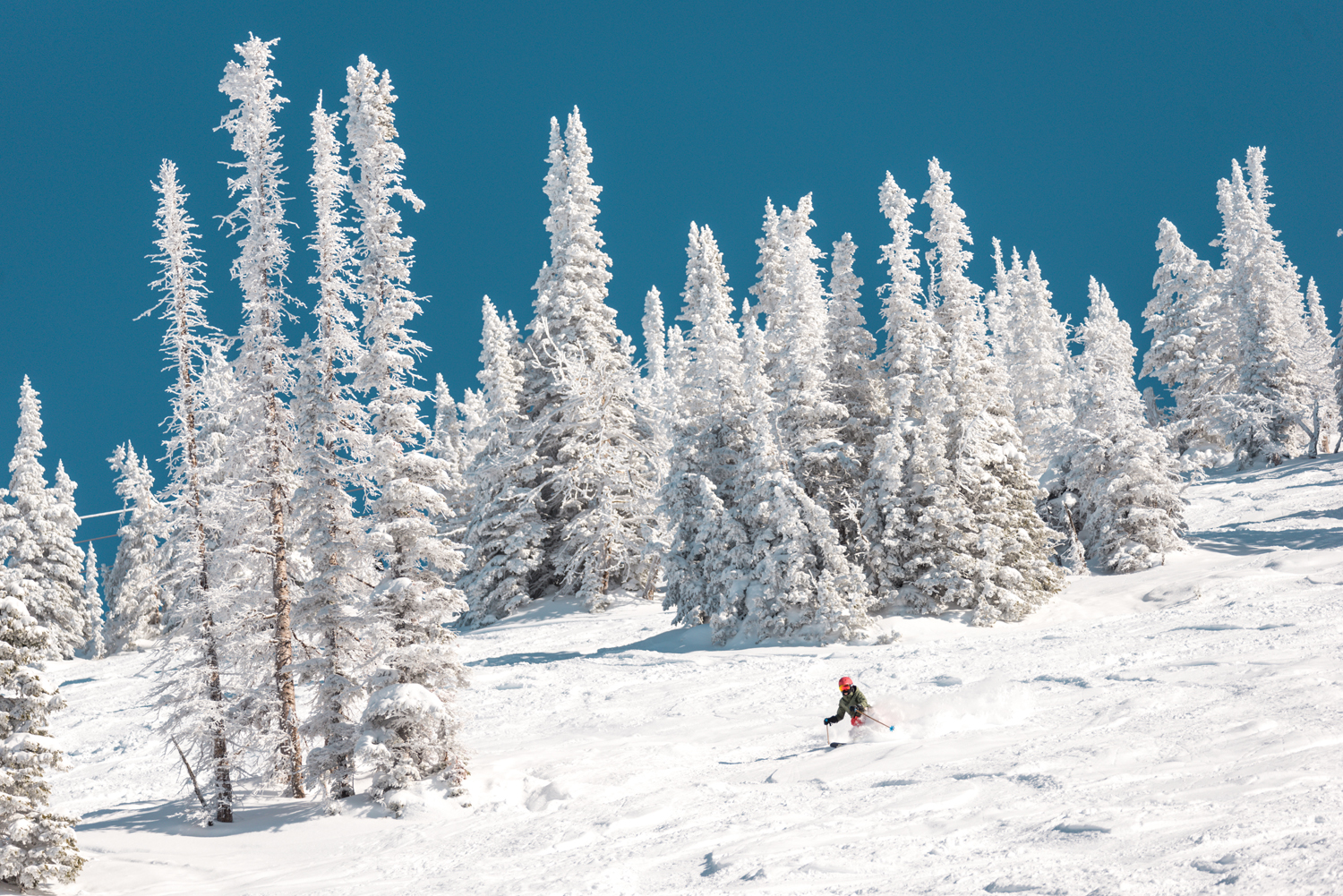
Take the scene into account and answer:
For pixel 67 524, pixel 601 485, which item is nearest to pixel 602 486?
pixel 601 485

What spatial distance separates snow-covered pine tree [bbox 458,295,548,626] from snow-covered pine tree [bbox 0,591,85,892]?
25493mm

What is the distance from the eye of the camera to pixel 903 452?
91.9 feet

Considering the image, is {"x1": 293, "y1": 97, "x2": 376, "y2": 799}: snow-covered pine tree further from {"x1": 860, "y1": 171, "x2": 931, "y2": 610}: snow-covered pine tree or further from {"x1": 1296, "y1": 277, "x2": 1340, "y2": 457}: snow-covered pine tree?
{"x1": 1296, "y1": 277, "x2": 1340, "y2": 457}: snow-covered pine tree

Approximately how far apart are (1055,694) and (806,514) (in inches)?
499

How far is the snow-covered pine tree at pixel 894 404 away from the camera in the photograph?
28.3 m

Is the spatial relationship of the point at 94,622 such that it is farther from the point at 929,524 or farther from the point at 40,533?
the point at 929,524

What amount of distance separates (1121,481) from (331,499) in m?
25.6

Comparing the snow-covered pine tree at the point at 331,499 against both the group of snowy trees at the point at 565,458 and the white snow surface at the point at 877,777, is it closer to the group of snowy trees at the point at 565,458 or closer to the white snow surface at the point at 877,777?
the group of snowy trees at the point at 565,458

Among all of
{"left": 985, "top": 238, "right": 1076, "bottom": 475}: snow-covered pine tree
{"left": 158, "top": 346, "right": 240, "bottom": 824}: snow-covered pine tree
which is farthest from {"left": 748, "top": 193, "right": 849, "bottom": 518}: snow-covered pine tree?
{"left": 158, "top": 346, "right": 240, "bottom": 824}: snow-covered pine tree

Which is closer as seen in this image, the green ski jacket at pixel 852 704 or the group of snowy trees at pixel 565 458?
the green ski jacket at pixel 852 704

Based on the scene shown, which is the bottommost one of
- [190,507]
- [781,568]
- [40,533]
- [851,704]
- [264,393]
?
[851,704]

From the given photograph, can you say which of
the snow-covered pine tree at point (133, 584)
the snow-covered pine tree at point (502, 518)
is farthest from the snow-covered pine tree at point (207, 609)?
the snow-covered pine tree at point (133, 584)

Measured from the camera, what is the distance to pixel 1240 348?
49250mm

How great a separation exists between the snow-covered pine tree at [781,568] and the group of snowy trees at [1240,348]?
94.6ft
